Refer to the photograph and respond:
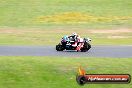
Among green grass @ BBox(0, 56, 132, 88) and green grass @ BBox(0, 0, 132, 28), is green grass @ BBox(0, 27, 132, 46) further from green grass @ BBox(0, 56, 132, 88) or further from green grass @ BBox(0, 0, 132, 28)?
green grass @ BBox(0, 56, 132, 88)

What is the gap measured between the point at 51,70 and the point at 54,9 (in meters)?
36.6

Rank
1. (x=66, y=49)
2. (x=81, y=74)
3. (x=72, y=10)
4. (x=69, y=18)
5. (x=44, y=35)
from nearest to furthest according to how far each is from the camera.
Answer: (x=81, y=74) → (x=66, y=49) → (x=44, y=35) → (x=69, y=18) → (x=72, y=10)

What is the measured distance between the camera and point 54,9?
61.6 meters

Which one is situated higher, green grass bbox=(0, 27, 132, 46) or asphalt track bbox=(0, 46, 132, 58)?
asphalt track bbox=(0, 46, 132, 58)

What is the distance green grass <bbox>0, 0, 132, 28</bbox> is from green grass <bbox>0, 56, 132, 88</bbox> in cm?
2397

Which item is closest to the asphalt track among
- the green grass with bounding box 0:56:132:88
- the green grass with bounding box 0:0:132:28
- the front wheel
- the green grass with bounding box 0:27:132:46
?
the front wheel

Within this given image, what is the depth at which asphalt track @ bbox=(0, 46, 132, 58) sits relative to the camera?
102 feet

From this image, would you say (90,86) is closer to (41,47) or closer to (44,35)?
(41,47)

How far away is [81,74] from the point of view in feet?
77.0

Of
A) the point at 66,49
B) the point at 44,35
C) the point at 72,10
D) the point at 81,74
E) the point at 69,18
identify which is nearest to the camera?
the point at 81,74

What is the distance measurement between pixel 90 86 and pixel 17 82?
3.91 meters

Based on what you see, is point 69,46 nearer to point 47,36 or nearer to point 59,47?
point 59,47

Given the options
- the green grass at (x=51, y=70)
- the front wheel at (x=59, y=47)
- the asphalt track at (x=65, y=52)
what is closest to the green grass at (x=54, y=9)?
the asphalt track at (x=65, y=52)

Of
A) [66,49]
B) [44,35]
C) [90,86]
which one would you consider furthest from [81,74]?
[44,35]
